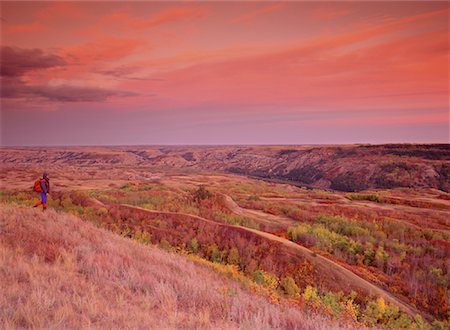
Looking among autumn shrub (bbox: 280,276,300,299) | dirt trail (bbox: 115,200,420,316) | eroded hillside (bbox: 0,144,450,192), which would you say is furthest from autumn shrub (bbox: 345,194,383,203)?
eroded hillside (bbox: 0,144,450,192)

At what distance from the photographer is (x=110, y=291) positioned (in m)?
5.53

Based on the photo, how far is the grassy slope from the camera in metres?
4.34

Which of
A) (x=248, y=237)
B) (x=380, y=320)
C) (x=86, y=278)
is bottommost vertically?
(x=380, y=320)

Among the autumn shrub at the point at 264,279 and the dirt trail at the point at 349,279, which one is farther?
the dirt trail at the point at 349,279

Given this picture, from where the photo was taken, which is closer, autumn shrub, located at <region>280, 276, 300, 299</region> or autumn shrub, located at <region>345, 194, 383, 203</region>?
autumn shrub, located at <region>280, 276, 300, 299</region>

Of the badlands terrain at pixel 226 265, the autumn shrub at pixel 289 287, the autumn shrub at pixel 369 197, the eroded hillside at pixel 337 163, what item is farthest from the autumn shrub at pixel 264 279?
the eroded hillside at pixel 337 163

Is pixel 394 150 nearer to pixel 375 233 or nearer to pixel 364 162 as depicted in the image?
pixel 364 162

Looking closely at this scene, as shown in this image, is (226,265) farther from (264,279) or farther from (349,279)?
(349,279)

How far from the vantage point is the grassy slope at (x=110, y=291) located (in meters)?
4.34

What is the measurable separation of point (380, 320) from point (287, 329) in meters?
4.85

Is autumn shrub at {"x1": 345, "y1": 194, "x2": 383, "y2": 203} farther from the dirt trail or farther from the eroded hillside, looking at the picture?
the eroded hillside

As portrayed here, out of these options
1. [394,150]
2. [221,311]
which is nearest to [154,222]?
[221,311]

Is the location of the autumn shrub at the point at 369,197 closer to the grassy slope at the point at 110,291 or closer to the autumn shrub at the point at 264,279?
the autumn shrub at the point at 264,279

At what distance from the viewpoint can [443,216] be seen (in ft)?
75.0
